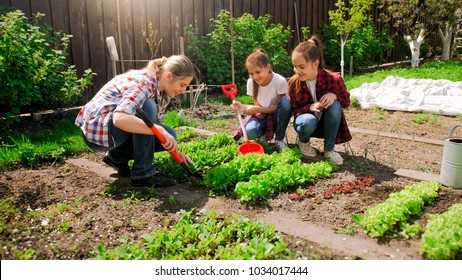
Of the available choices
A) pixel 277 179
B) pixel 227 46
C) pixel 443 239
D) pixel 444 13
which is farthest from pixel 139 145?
pixel 444 13

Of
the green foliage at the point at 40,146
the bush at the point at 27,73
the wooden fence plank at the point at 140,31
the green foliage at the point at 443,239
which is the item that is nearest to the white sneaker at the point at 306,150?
the green foliage at the point at 443,239

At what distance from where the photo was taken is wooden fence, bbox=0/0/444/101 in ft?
19.9

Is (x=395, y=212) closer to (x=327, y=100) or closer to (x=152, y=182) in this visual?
(x=327, y=100)

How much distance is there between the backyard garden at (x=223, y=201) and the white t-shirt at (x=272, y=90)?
1.55 feet

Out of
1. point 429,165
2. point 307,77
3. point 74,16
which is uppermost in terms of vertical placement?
point 74,16

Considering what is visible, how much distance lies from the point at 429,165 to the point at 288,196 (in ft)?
5.30

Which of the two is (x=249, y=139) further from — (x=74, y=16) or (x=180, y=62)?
(x=74, y=16)

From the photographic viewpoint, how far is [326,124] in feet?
12.7

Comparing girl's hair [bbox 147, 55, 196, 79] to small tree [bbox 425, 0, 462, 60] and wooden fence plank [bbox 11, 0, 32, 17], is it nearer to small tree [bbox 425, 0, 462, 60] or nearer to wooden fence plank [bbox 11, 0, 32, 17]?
wooden fence plank [bbox 11, 0, 32, 17]

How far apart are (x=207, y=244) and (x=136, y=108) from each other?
1139 mm

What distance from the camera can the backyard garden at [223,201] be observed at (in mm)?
2283

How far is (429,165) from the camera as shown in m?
3.81

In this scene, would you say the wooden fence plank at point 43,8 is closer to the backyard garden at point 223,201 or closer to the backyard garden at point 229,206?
the backyard garden at point 223,201

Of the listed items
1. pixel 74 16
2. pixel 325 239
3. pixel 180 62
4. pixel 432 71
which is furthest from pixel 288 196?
pixel 432 71
